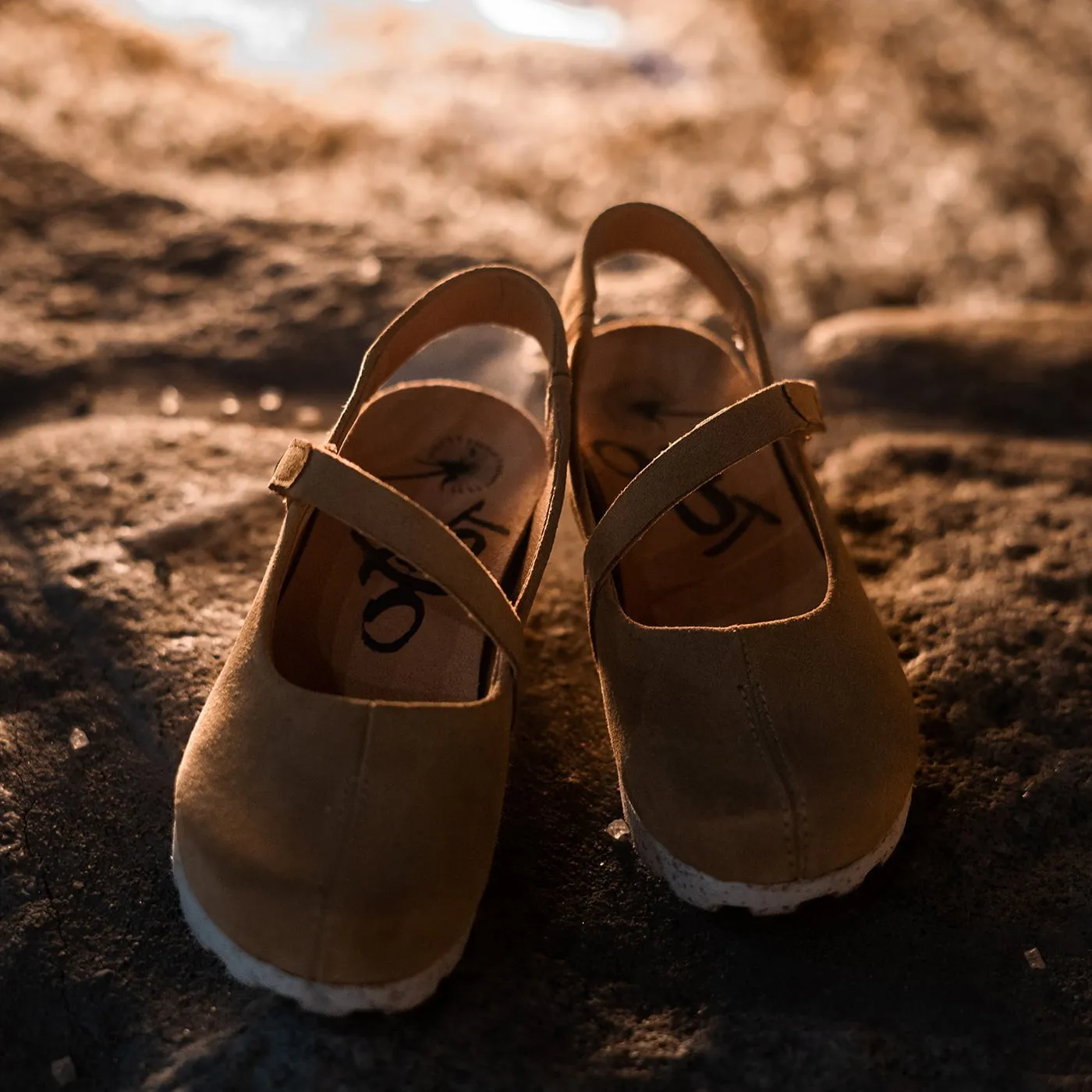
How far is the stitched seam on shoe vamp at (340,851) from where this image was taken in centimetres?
92

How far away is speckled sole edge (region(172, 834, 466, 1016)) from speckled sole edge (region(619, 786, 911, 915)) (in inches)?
8.2

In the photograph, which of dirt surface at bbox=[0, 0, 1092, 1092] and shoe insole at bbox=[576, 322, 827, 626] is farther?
shoe insole at bbox=[576, 322, 827, 626]

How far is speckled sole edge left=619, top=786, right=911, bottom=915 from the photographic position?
3.35 ft

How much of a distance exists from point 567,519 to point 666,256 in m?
0.41

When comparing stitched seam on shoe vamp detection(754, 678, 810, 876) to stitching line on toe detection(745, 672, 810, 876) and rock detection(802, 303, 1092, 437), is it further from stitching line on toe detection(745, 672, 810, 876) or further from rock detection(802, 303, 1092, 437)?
rock detection(802, 303, 1092, 437)

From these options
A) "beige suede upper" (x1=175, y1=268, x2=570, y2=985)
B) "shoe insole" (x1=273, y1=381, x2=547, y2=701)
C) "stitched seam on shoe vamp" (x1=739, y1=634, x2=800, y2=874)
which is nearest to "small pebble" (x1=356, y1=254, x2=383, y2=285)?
"shoe insole" (x1=273, y1=381, x2=547, y2=701)

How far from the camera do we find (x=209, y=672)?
4.33 ft

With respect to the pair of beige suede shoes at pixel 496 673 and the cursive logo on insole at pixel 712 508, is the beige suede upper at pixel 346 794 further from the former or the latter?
the cursive logo on insole at pixel 712 508

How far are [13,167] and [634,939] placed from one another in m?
2.07

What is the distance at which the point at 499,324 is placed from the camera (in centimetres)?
137

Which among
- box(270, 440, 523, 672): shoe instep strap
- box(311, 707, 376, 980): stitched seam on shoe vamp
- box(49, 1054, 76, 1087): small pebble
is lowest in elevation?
box(49, 1054, 76, 1087): small pebble

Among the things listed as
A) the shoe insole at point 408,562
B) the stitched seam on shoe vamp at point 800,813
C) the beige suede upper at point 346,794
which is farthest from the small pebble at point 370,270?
the stitched seam on shoe vamp at point 800,813

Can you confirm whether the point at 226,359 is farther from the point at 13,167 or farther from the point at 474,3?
the point at 474,3

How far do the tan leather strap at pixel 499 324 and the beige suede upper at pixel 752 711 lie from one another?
98 millimetres
